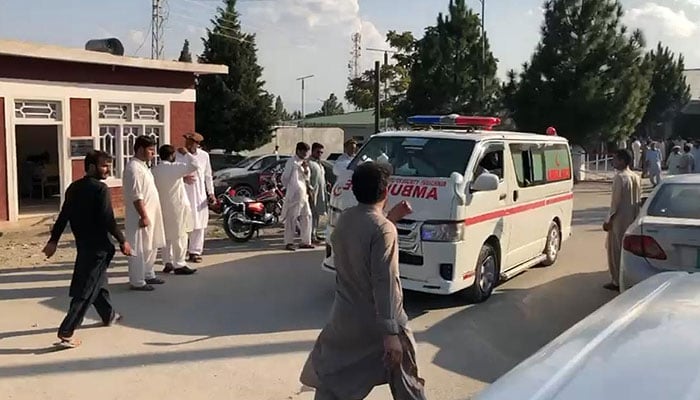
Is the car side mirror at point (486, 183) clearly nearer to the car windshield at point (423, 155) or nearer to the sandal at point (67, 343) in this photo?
the car windshield at point (423, 155)

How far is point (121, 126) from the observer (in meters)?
16.8

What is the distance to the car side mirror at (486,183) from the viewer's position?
307 inches

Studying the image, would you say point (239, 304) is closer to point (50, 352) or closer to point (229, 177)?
point (50, 352)

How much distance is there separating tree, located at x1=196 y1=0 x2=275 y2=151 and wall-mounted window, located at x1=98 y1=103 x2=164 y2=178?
44.3 feet

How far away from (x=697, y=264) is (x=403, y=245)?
9.34 ft

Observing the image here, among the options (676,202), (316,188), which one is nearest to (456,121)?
(676,202)

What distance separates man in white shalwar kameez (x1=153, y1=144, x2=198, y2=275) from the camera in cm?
934

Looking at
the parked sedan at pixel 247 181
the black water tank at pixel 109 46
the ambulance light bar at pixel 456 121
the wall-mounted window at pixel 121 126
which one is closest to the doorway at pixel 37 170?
the wall-mounted window at pixel 121 126

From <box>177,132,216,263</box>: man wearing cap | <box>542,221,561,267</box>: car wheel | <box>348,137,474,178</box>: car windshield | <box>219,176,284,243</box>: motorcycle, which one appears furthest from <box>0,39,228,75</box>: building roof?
<box>542,221,561,267</box>: car wheel

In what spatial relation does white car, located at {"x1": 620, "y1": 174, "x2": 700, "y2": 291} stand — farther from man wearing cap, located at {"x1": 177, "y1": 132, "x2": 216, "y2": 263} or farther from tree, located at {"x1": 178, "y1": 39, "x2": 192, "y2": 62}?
tree, located at {"x1": 178, "y1": 39, "x2": 192, "y2": 62}

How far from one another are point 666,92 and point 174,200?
143 feet

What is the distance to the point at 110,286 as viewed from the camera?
9016 mm

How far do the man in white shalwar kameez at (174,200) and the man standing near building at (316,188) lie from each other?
3.07 metres

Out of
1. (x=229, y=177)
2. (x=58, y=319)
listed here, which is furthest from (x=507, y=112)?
(x=58, y=319)
